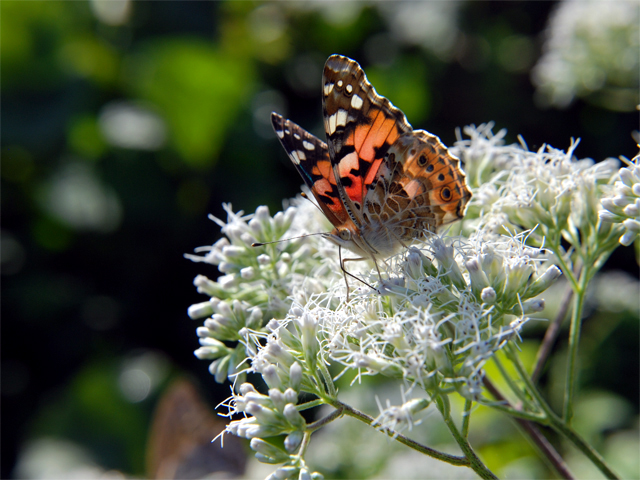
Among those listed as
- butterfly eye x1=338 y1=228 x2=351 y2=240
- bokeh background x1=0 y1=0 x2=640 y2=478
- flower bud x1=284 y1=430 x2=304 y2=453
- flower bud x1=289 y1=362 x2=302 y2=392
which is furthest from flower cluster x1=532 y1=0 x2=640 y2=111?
flower bud x1=284 y1=430 x2=304 y2=453

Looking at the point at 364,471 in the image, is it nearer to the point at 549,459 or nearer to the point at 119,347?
the point at 549,459

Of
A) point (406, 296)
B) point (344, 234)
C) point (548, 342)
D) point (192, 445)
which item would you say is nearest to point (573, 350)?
point (548, 342)

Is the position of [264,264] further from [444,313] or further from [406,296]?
[444,313]

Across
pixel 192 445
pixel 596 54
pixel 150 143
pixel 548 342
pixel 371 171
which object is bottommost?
pixel 192 445

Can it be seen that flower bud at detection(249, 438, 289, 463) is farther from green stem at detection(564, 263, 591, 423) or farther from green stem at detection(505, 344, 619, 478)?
green stem at detection(564, 263, 591, 423)

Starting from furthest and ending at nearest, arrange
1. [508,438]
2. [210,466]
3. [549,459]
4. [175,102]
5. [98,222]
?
[175,102] → [98,222] → [508,438] → [210,466] → [549,459]

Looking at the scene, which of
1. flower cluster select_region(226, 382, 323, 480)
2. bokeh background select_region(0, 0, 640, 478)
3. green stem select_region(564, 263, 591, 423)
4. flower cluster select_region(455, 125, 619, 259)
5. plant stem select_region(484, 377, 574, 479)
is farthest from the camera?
bokeh background select_region(0, 0, 640, 478)

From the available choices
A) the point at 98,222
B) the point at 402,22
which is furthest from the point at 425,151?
the point at 98,222
